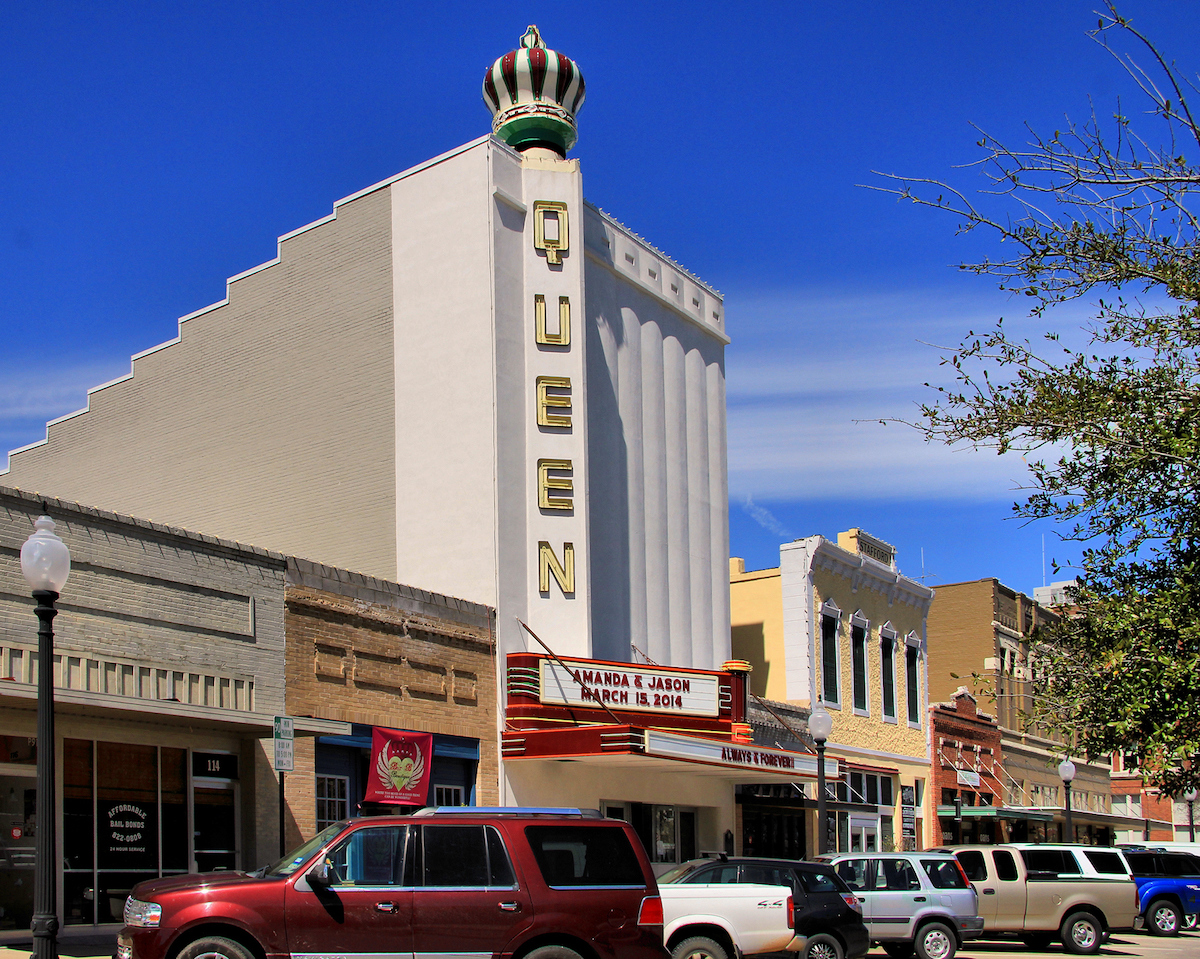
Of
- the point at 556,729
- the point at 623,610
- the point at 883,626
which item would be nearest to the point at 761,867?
the point at 556,729

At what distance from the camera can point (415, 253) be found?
27.9 meters

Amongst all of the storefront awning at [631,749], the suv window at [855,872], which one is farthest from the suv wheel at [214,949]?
the storefront awning at [631,749]

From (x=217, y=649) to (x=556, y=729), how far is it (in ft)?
24.8

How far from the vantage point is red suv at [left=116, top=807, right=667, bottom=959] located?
11.3 m

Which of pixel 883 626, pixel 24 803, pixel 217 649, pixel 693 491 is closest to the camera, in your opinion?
pixel 24 803

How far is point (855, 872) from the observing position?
71.7 ft

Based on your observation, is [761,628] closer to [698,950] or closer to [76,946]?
[698,950]

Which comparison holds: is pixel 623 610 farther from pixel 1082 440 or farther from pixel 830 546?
pixel 1082 440

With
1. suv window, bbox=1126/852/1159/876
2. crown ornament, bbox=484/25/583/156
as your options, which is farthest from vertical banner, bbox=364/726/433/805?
suv window, bbox=1126/852/1159/876

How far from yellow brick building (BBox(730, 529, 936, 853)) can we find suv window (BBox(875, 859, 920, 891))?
11458mm

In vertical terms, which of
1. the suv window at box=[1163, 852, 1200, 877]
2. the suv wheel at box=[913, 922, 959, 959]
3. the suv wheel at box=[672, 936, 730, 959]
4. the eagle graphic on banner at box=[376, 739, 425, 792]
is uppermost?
the eagle graphic on banner at box=[376, 739, 425, 792]

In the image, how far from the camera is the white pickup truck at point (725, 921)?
53.0ft

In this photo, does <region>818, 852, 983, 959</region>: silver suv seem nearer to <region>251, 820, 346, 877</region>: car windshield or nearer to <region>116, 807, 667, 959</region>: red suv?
<region>116, 807, 667, 959</region>: red suv

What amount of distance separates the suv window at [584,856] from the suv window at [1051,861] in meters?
13.5
